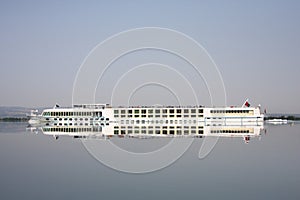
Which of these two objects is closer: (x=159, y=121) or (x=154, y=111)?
(x=159, y=121)

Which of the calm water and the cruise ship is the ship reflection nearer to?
the calm water

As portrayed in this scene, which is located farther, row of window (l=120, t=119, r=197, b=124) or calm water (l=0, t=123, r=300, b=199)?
row of window (l=120, t=119, r=197, b=124)

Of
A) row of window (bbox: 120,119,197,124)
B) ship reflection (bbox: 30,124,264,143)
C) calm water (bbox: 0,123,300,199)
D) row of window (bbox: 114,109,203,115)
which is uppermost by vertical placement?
row of window (bbox: 114,109,203,115)

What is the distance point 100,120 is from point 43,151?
43890 mm

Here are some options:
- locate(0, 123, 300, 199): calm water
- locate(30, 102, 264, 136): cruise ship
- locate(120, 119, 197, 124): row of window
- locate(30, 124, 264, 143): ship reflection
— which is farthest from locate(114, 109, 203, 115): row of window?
locate(0, 123, 300, 199): calm water

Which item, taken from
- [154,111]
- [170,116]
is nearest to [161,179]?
[170,116]

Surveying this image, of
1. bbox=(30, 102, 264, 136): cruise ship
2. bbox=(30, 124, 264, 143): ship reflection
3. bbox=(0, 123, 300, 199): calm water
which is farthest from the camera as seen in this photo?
bbox=(30, 102, 264, 136): cruise ship

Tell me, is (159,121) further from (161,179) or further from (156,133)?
(161,179)

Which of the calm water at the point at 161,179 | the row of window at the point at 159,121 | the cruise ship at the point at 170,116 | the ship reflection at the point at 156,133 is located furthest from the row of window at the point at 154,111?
the calm water at the point at 161,179

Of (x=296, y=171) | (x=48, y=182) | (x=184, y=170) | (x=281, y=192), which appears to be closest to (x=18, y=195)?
Result: (x=48, y=182)

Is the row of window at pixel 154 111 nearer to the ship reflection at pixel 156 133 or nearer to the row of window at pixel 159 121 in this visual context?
the row of window at pixel 159 121

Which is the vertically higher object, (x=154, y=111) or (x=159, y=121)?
(x=154, y=111)

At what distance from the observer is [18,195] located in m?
10.6

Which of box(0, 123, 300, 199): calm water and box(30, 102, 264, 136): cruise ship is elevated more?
box(30, 102, 264, 136): cruise ship
